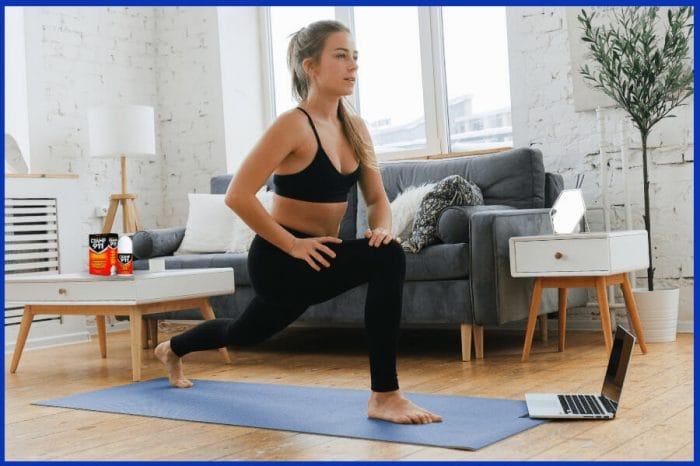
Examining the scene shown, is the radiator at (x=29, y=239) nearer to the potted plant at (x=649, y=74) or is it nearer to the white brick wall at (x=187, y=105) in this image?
the white brick wall at (x=187, y=105)

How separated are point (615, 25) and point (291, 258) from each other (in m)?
2.51

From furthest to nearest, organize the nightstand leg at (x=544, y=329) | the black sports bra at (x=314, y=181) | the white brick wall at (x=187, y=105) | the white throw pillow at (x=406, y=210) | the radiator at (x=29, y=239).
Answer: the white brick wall at (x=187, y=105) < the radiator at (x=29, y=239) < the nightstand leg at (x=544, y=329) < the white throw pillow at (x=406, y=210) < the black sports bra at (x=314, y=181)

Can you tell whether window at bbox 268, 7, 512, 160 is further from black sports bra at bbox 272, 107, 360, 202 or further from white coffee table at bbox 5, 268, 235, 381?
black sports bra at bbox 272, 107, 360, 202

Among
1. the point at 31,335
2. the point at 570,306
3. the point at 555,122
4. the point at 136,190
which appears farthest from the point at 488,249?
the point at 136,190

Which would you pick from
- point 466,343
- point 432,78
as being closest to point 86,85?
point 432,78

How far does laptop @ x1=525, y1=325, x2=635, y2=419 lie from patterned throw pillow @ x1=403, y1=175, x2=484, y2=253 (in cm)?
119

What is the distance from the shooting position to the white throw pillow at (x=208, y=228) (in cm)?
477

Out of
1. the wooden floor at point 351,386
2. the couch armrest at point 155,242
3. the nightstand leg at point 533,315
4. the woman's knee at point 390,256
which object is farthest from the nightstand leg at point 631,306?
the couch armrest at point 155,242

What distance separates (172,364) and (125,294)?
49 centimetres

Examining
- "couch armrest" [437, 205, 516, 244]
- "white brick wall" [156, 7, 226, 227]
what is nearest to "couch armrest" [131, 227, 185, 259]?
"white brick wall" [156, 7, 226, 227]

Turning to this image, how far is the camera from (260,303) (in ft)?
8.50

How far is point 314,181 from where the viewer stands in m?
2.45

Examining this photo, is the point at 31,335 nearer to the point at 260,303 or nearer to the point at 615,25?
the point at 260,303

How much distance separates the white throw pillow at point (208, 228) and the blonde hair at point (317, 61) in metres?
2.23
